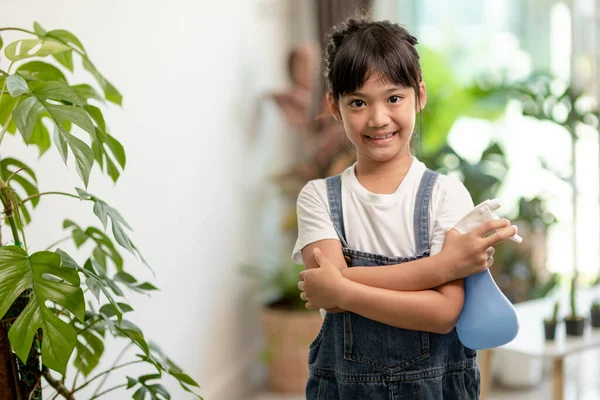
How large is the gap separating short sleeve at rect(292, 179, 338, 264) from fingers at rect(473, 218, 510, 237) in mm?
246

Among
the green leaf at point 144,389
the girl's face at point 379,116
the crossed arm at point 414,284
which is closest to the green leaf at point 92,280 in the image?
the green leaf at point 144,389

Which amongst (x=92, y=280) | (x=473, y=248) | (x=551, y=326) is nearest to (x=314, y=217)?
(x=473, y=248)

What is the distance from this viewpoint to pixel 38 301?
4.16 ft

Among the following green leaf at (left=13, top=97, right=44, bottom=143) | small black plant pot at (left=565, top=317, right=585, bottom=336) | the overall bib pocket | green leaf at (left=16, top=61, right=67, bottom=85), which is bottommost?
small black plant pot at (left=565, top=317, right=585, bottom=336)

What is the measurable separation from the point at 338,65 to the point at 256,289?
2512 mm

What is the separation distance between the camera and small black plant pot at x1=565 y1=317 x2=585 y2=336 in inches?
102

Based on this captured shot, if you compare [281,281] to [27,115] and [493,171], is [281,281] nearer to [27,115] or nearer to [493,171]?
[493,171]

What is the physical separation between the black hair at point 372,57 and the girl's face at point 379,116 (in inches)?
0.5

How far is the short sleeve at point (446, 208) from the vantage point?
Result: 132 cm

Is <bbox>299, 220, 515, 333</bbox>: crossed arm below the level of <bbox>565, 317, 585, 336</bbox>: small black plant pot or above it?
above

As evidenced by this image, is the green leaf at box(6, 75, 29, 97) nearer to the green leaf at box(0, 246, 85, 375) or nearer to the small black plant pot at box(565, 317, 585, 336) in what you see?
the green leaf at box(0, 246, 85, 375)

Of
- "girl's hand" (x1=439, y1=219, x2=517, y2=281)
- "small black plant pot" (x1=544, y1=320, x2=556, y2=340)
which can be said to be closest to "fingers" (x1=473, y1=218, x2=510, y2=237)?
"girl's hand" (x1=439, y1=219, x2=517, y2=281)

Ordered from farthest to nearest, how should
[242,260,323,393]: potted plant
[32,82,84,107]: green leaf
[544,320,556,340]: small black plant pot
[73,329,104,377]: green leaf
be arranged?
1. [242,260,323,393]: potted plant
2. [544,320,556,340]: small black plant pot
3. [73,329,104,377]: green leaf
4. [32,82,84,107]: green leaf

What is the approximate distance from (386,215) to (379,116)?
173 mm
